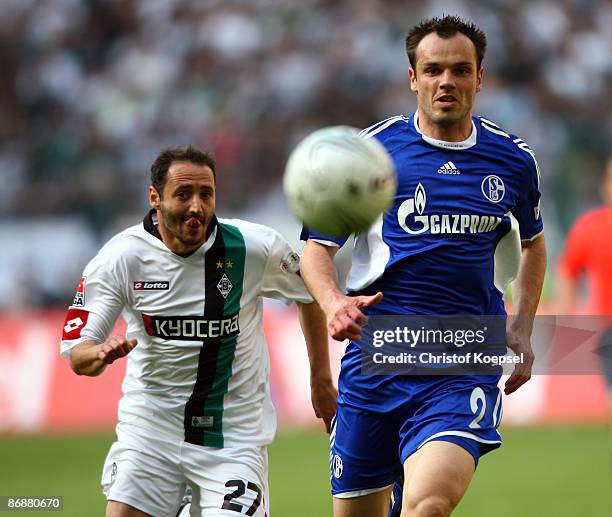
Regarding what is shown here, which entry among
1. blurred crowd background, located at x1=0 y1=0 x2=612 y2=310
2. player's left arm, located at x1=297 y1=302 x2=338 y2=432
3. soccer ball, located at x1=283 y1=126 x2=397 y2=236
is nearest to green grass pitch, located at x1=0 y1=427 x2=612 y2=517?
player's left arm, located at x1=297 y1=302 x2=338 y2=432

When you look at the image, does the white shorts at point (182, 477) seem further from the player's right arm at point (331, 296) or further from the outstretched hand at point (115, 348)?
the player's right arm at point (331, 296)

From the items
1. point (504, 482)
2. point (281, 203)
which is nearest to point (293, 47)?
point (281, 203)

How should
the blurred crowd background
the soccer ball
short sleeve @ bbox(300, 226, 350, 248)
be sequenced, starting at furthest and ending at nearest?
1. the blurred crowd background
2. short sleeve @ bbox(300, 226, 350, 248)
3. the soccer ball

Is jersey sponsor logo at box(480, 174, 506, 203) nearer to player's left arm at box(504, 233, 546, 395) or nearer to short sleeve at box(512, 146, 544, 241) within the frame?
short sleeve at box(512, 146, 544, 241)

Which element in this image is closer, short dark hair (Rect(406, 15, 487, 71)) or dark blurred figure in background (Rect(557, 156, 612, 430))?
short dark hair (Rect(406, 15, 487, 71))

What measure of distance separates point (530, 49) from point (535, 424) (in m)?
7.17

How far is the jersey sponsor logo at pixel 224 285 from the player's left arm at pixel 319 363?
374 millimetres

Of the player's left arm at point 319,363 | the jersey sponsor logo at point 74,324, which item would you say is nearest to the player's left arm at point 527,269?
the player's left arm at point 319,363

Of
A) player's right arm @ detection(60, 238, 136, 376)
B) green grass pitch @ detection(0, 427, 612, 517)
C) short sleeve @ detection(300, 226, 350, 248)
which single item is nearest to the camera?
short sleeve @ detection(300, 226, 350, 248)

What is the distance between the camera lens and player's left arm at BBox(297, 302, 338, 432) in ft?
18.3

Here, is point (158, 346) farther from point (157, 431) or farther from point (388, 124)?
point (388, 124)

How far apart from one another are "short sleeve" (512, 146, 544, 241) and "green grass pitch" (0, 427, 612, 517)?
4.02 m

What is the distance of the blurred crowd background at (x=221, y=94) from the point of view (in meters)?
16.8

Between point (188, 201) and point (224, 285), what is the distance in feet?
1.57
